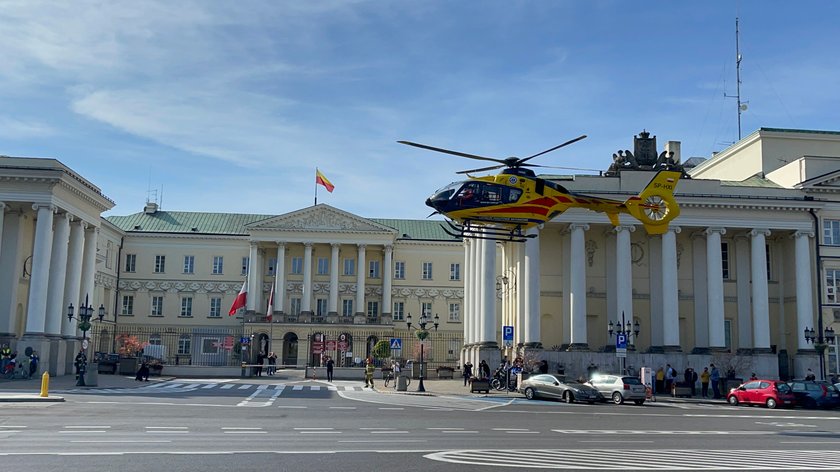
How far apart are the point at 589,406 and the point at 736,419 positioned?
24.0ft

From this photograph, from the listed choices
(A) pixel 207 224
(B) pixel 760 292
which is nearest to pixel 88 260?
(A) pixel 207 224

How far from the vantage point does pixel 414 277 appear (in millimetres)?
90000

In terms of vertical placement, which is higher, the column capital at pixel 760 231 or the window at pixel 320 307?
the column capital at pixel 760 231

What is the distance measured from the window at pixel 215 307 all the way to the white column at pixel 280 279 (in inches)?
281

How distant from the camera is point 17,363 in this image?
46031 millimetres

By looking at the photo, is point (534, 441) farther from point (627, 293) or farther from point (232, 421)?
point (627, 293)

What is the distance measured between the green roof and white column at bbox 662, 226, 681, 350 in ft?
128

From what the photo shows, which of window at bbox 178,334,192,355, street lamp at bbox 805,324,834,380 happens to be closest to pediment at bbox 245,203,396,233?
window at bbox 178,334,192,355

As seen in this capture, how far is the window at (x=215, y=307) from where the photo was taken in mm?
87688

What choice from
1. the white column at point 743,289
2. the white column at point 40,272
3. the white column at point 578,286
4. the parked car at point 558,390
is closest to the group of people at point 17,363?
the white column at point 40,272

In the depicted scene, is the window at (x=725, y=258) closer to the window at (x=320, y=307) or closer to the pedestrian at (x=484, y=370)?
the pedestrian at (x=484, y=370)

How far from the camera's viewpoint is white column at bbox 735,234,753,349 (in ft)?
177

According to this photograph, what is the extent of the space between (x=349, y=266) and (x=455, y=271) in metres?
11.7

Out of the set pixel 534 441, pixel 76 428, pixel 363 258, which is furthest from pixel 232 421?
pixel 363 258
